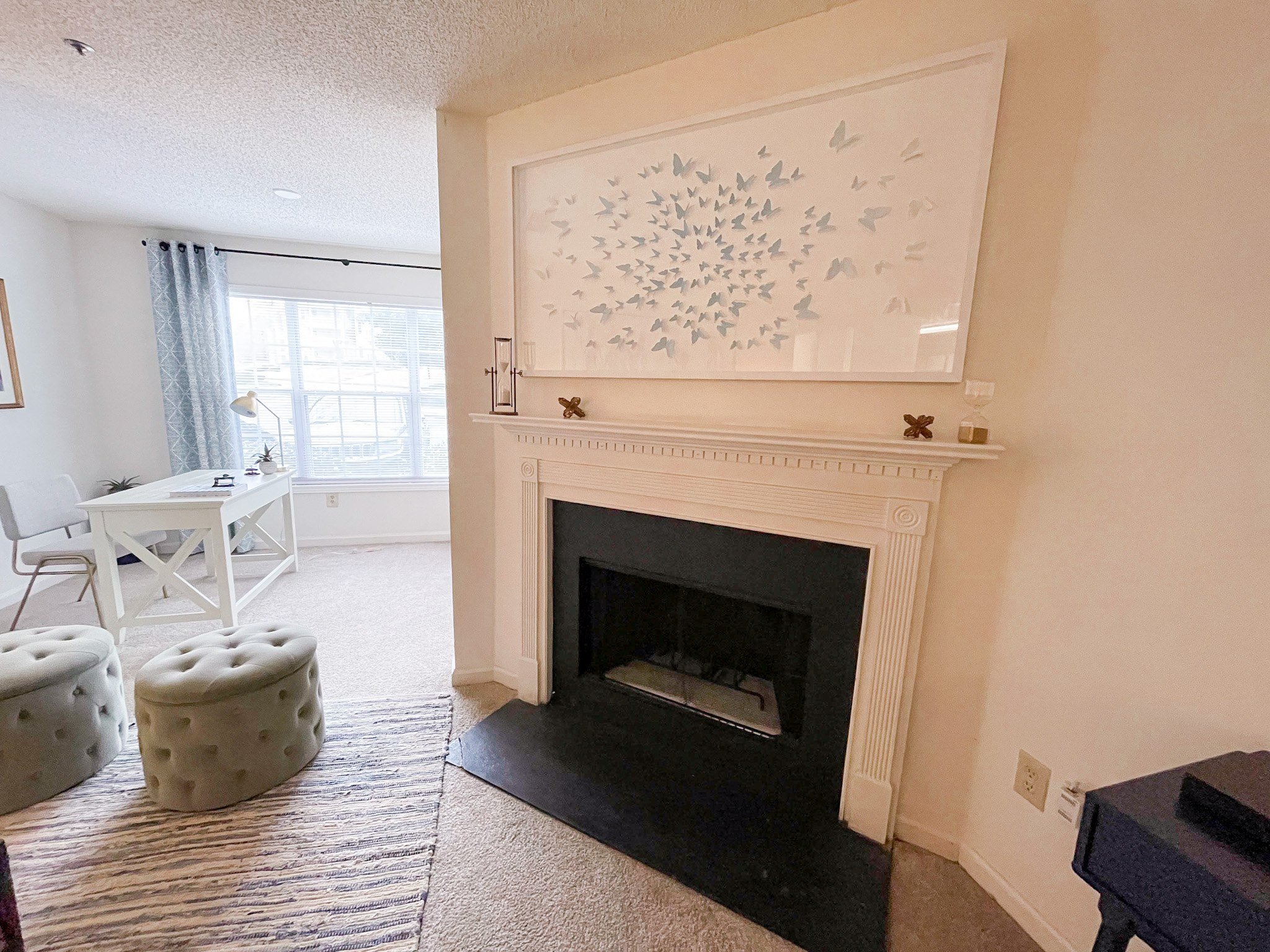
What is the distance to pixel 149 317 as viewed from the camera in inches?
142

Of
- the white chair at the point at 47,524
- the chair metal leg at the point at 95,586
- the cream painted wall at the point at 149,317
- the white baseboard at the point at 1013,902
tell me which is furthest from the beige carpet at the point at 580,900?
the cream painted wall at the point at 149,317

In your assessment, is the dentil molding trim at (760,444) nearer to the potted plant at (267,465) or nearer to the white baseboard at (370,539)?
the potted plant at (267,465)

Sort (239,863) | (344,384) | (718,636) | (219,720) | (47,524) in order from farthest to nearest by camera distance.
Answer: (344,384) → (47,524) → (718,636) → (219,720) → (239,863)

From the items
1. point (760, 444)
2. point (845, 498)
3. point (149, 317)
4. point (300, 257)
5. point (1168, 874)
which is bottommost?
point (1168, 874)

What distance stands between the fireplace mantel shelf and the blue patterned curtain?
9.92 feet

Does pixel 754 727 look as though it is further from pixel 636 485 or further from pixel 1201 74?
pixel 1201 74

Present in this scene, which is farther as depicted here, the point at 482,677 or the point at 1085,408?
the point at 482,677

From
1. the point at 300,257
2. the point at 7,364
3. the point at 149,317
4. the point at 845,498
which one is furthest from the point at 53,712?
the point at 300,257

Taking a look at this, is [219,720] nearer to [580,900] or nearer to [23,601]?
[580,900]

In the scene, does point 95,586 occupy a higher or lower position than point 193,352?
lower

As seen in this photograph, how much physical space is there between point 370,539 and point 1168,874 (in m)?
4.65

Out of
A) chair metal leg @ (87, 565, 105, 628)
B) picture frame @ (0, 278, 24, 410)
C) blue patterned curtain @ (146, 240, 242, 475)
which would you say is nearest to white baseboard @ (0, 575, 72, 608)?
chair metal leg @ (87, 565, 105, 628)

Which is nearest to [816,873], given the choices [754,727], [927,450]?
[754,727]

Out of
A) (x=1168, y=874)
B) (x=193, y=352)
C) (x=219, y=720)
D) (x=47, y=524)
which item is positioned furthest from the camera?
(x=193, y=352)
